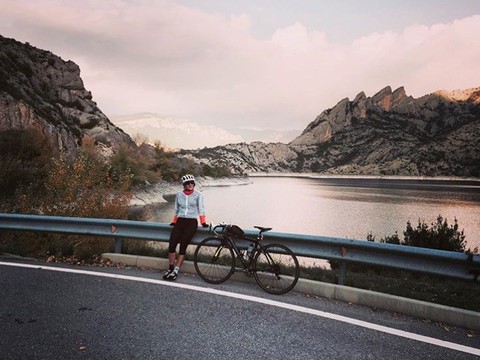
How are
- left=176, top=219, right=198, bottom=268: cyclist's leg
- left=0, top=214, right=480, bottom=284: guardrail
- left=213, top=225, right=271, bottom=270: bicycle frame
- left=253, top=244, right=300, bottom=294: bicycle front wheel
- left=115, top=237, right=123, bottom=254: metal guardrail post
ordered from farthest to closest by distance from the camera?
left=115, top=237, right=123, bottom=254: metal guardrail post < left=176, top=219, right=198, bottom=268: cyclist's leg < left=213, top=225, right=271, bottom=270: bicycle frame < left=253, top=244, right=300, bottom=294: bicycle front wheel < left=0, top=214, right=480, bottom=284: guardrail

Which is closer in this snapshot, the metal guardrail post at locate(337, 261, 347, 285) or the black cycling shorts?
the metal guardrail post at locate(337, 261, 347, 285)

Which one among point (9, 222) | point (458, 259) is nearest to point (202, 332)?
point (458, 259)

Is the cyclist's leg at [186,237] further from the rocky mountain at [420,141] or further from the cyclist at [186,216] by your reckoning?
the rocky mountain at [420,141]

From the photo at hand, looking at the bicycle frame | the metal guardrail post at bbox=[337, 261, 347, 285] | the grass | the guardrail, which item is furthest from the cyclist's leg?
the metal guardrail post at bbox=[337, 261, 347, 285]

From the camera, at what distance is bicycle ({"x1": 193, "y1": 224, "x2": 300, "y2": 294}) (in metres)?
5.46

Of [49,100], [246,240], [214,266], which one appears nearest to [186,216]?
[214,266]

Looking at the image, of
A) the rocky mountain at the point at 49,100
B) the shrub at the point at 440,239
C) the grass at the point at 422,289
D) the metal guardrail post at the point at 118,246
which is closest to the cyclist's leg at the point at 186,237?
the metal guardrail post at the point at 118,246

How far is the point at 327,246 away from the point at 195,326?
263 centimetres

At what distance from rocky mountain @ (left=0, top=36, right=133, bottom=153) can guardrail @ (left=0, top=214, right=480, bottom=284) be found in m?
45.4

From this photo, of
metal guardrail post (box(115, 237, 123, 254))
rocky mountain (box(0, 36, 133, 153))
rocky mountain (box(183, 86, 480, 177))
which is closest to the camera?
metal guardrail post (box(115, 237, 123, 254))

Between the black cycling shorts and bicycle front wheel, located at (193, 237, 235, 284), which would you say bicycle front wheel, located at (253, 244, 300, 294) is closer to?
bicycle front wheel, located at (193, 237, 235, 284)

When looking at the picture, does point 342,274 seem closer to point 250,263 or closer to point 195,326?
point 250,263

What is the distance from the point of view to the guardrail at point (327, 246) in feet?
15.7

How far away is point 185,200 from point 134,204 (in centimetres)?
3844
